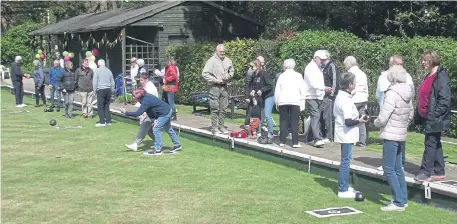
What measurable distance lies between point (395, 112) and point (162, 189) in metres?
3.75

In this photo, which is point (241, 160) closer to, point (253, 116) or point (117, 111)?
point (253, 116)

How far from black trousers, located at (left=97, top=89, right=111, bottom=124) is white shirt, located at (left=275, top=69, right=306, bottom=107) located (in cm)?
712

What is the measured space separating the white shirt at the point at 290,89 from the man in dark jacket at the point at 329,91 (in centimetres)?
66

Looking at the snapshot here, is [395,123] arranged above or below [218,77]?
below

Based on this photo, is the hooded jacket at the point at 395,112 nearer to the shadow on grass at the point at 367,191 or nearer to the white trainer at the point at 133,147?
the shadow on grass at the point at 367,191

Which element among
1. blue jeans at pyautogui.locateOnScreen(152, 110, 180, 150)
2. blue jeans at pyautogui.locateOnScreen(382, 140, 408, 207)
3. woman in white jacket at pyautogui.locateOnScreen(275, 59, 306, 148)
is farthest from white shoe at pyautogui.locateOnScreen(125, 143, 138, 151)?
blue jeans at pyautogui.locateOnScreen(382, 140, 408, 207)

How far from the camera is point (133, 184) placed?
34.4ft

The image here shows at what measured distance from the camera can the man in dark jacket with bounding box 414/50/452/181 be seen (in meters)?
9.19

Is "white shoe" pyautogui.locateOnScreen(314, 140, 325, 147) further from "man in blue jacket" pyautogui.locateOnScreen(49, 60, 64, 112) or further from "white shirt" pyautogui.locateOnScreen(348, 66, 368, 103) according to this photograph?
"man in blue jacket" pyautogui.locateOnScreen(49, 60, 64, 112)

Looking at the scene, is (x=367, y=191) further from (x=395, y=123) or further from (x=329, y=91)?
(x=329, y=91)

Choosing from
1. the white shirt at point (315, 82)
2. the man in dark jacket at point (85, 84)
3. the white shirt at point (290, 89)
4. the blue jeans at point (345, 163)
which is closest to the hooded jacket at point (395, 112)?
the blue jeans at point (345, 163)

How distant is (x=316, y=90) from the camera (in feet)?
42.2

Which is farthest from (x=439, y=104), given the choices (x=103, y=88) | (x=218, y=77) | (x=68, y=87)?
(x=68, y=87)

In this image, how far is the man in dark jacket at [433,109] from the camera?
9188 millimetres
